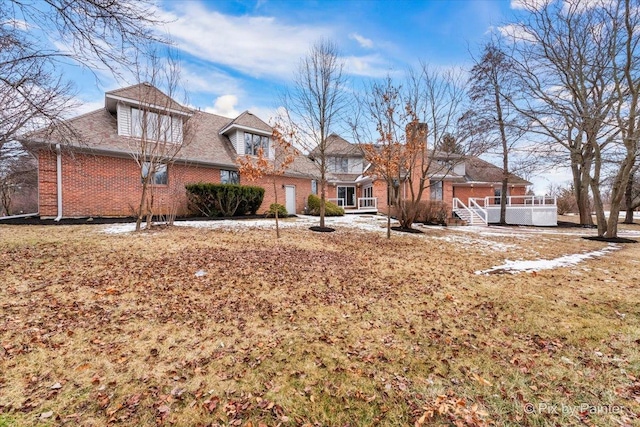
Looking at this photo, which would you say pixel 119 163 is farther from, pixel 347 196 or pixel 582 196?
pixel 582 196

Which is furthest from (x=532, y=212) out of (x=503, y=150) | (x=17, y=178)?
(x=17, y=178)

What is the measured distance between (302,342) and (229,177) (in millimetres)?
14669

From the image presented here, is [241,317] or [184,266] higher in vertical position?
[184,266]

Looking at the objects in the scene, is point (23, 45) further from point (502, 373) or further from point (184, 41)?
point (502, 373)

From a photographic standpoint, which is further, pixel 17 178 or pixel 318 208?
pixel 17 178

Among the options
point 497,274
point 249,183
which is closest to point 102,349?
point 497,274

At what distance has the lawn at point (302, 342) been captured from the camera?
2.35 m

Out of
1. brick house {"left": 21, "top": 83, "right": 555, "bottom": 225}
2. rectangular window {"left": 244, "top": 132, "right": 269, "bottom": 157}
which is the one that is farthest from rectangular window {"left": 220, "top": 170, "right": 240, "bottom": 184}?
rectangular window {"left": 244, "top": 132, "right": 269, "bottom": 157}

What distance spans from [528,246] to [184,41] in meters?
13.3

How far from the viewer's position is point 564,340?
11.6 feet

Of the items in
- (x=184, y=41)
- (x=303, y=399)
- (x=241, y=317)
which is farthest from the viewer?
(x=184, y=41)

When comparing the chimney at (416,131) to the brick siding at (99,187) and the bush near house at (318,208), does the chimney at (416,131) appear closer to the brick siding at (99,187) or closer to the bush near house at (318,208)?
the bush near house at (318,208)

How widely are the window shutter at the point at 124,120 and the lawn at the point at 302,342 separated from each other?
827cm

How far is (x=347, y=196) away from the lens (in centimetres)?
2562
